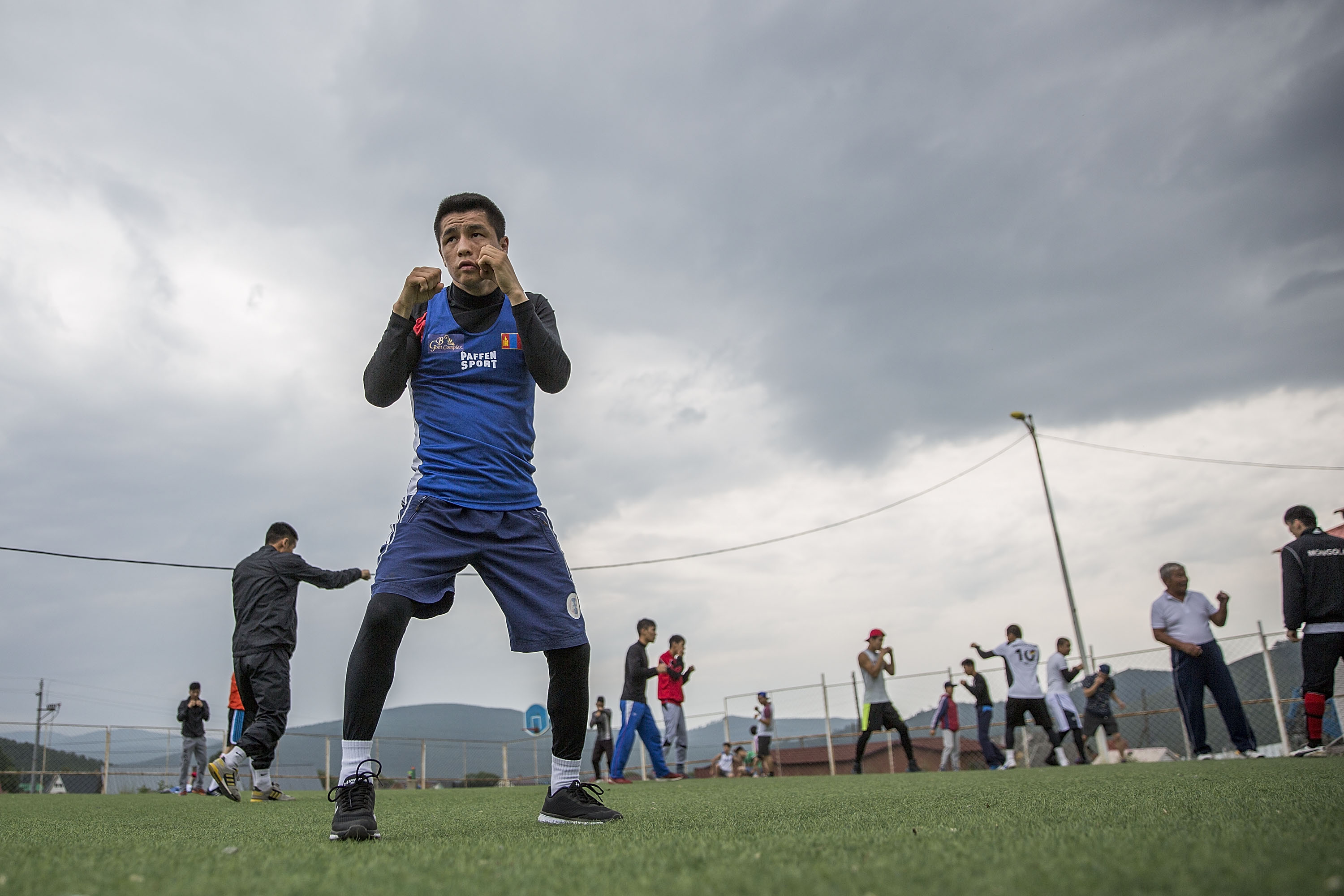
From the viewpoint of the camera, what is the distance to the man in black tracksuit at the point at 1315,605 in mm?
6414

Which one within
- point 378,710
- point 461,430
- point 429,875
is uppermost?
point 461,430

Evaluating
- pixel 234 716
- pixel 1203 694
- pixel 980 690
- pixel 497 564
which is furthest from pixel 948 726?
pixel 497 564

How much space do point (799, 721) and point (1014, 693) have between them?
10057 millimetres

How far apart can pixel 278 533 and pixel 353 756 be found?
485cm

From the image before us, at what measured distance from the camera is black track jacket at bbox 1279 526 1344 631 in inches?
252

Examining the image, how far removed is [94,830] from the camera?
3377 mm

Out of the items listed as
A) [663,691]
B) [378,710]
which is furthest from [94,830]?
[663,691]

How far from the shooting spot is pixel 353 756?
256cm

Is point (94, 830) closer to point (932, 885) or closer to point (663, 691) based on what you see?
point (932, 885)

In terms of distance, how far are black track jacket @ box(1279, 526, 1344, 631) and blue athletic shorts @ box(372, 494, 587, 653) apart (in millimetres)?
6243

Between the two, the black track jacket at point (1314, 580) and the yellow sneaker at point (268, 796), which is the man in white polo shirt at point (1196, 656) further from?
the yellow sneaker at point (268, 796)

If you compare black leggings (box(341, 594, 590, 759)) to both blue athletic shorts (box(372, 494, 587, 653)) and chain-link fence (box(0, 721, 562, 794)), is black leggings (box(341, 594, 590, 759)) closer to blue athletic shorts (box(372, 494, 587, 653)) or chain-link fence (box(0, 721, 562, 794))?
blue athletic shorts (box(372, 494, 587, 653))

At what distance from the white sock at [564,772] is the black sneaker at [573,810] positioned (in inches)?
0.7

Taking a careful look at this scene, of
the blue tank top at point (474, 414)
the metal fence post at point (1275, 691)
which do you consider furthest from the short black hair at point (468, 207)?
the metal fence post at point (1275, 691)
